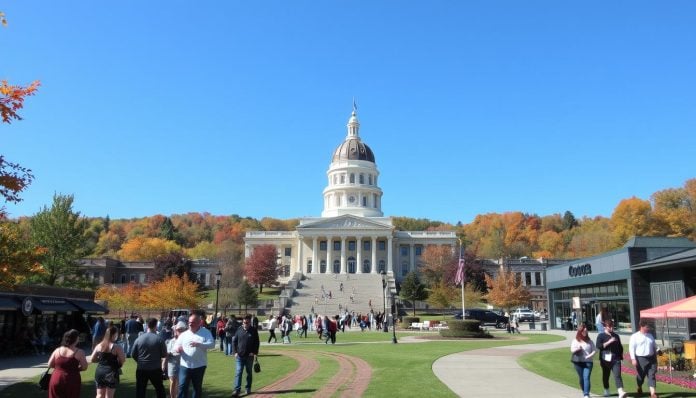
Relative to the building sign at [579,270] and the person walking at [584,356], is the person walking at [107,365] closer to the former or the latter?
the person walking at [584,356]

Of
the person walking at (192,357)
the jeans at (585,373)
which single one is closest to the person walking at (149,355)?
the person walking at (192,357)

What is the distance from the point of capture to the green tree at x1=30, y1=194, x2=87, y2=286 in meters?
55.1

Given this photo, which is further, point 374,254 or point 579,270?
point 374,254

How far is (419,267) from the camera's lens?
110 meters

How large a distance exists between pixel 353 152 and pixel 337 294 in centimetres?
4675

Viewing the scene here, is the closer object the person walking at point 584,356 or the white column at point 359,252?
the person walking at point 584,356

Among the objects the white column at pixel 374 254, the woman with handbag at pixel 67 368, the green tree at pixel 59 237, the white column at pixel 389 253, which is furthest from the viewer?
the white column at pixel 389 253

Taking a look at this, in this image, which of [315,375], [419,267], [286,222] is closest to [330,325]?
[315,375]

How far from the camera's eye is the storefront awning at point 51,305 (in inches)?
1167

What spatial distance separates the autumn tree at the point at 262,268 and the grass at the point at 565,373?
7728cm

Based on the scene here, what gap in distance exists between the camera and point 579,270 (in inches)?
1715

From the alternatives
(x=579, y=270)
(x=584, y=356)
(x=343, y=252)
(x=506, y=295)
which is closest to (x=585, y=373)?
(x=584, y=356)

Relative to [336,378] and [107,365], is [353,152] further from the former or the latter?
[107,365]

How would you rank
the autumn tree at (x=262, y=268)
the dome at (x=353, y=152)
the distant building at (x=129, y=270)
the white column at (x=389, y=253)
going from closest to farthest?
the autumn tree at (x=262, y=268) < the white column at (x=389, y=253) < the distant building at (x=129, y=270) < the dome at (x=353, y=152)
